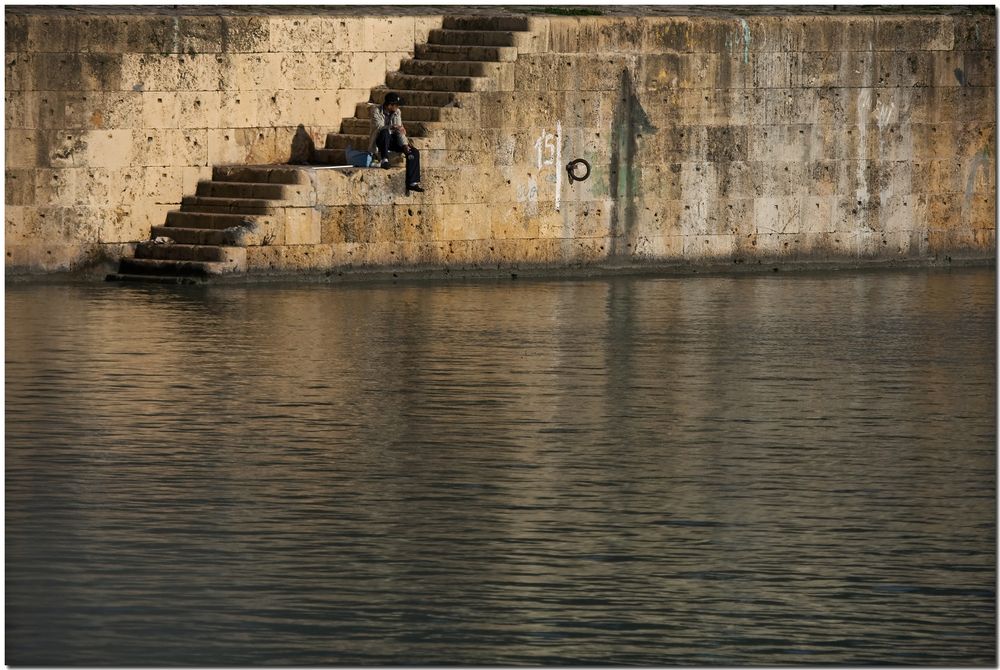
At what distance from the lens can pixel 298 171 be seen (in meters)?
24.1

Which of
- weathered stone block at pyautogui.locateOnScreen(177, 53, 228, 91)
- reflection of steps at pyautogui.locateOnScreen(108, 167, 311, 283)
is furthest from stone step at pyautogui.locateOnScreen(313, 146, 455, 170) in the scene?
weathered stone block at pyautogui.locateOnScreen(177, 53, 228, 91)

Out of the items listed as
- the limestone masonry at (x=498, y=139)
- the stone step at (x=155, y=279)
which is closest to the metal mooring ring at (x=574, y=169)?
the limestone masonry at (x=498, y=139)

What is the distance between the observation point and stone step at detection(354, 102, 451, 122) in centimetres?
2500

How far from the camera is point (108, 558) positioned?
10555 mm

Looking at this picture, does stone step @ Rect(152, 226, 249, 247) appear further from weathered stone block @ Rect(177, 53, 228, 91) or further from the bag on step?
the bag on step

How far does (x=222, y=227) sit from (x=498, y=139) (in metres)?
3.34

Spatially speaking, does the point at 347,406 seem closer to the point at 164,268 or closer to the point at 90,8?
the point at 164,268

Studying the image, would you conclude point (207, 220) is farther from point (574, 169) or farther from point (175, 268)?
point (574, 169)

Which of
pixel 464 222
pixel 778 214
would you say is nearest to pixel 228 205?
pixel 464 222

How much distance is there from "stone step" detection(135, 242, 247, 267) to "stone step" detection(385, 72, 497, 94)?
300cm

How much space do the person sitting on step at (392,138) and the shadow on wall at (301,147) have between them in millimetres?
921

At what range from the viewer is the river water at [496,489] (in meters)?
9.38

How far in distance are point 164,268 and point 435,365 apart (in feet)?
23.6

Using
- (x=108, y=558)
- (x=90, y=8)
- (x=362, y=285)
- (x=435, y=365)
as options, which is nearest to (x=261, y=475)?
(x=108, y=558)
